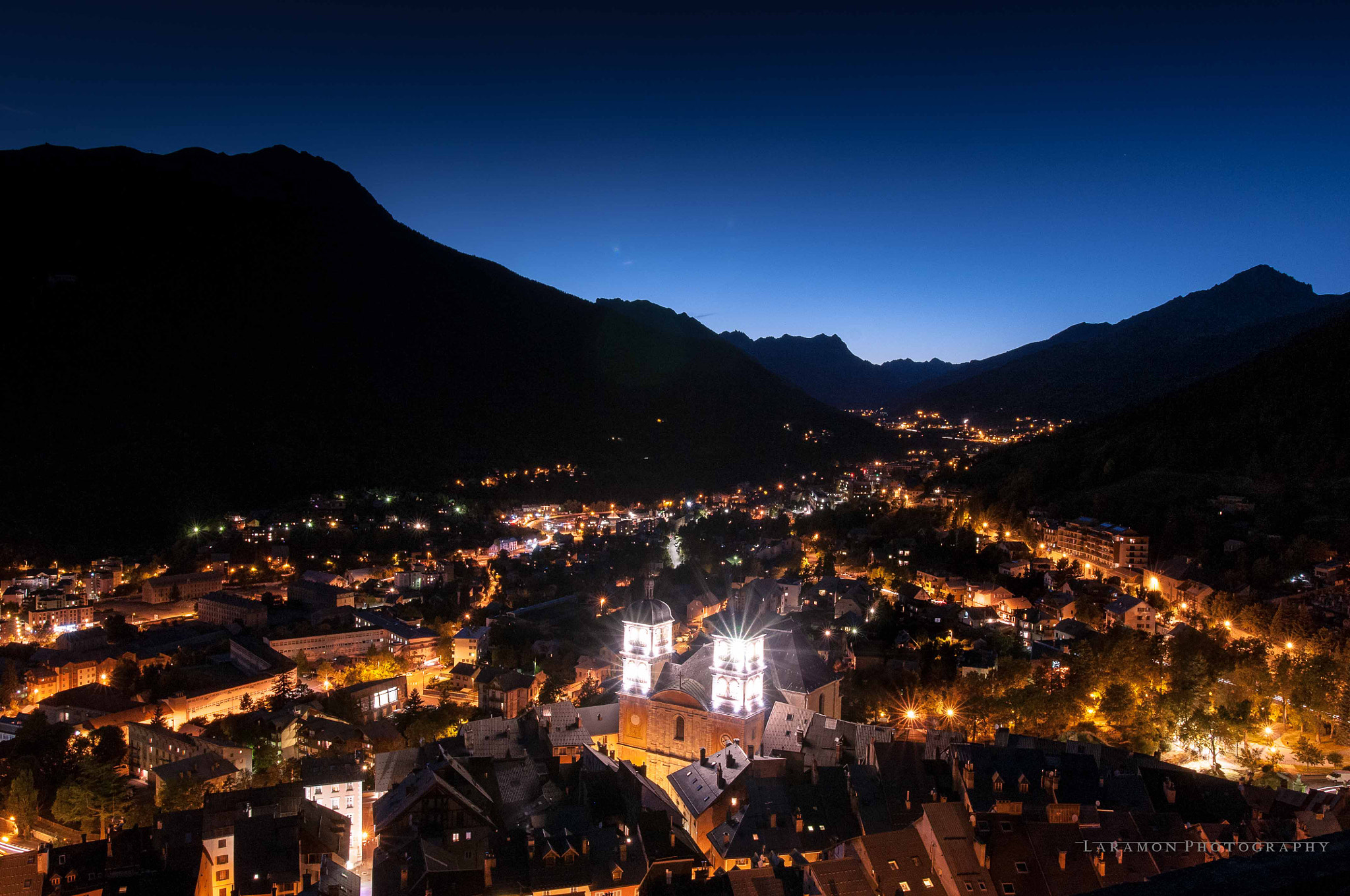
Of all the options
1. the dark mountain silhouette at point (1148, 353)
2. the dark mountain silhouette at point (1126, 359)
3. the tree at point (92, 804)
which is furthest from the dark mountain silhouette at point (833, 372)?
the tree at point (92, 804)

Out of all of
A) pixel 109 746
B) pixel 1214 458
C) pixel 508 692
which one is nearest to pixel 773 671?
pixel 508 692

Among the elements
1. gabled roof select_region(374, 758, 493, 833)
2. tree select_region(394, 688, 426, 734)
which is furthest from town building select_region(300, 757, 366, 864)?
tree select_region(394, 688, 426, 734)

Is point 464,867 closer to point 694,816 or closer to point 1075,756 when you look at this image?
point 694,816

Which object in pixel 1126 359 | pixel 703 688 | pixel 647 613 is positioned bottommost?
pixel 703 688

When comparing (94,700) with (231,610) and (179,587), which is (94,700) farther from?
(179,587)

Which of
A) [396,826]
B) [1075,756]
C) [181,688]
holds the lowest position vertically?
[181,688]

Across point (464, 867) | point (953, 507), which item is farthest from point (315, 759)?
point (953, 507)
